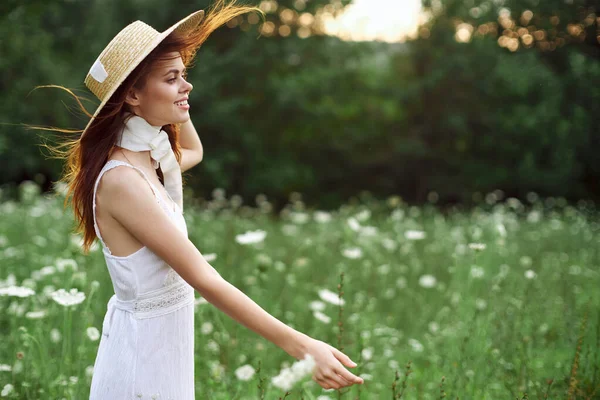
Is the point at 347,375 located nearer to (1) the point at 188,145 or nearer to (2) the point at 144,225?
(2) the point at 144,225

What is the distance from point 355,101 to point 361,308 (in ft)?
53.2

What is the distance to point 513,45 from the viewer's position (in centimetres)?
1742

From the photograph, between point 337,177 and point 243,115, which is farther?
point 337,177

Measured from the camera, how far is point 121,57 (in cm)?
151

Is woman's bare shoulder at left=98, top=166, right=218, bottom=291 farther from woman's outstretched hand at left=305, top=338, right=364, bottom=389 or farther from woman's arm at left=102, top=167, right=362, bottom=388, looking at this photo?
woman's outstretched hand at left=305, top=338, right=364, bottom=389

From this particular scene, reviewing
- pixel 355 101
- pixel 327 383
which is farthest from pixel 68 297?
pixel 355 101

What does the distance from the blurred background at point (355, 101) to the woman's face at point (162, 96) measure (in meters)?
13.5

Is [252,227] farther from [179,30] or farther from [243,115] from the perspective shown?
[243,115]

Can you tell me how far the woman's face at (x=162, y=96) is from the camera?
5.06 feet

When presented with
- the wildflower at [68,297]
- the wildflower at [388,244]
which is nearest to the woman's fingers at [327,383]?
the wildflower at [68,297]

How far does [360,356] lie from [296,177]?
52.9 ft

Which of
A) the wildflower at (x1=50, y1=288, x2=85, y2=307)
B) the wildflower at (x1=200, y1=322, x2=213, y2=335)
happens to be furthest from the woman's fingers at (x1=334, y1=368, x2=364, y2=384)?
the wildflower at (x1=200, y1=322, x2=213, y2=335)

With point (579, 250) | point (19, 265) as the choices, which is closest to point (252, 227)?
point (19, 265)

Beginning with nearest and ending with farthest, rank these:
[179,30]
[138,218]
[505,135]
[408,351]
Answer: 1. [138,218]
2. [179,30]
3. [408,351]
4. [505,135]
